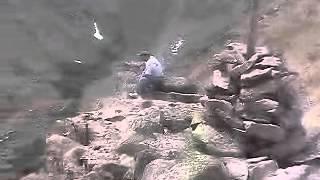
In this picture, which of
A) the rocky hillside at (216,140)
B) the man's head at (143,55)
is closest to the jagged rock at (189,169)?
the rocky hillside at (216,140)

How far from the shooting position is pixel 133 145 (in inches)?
65.5

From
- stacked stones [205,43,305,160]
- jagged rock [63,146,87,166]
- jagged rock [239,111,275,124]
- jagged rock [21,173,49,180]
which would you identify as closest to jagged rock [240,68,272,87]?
stacked stones [205,43,305,160]

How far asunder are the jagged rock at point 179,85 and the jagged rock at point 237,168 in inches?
18.7

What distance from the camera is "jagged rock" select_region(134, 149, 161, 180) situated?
5.27 ft

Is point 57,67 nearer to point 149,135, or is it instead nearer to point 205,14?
point 149,135

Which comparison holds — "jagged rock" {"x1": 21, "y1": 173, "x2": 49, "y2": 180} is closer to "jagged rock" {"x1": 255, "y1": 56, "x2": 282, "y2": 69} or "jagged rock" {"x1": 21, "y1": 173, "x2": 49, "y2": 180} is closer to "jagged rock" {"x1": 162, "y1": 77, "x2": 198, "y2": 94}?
"jagged rock" {"x1": 162, "y1": 77, "x2": 198, "y2": 94}

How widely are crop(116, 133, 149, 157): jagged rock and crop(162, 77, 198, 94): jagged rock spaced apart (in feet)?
1.26

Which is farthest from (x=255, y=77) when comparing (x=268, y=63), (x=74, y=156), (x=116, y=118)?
(x=74, y=156)

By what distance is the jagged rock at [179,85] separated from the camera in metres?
2.06

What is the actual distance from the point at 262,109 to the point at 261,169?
8.0 inches

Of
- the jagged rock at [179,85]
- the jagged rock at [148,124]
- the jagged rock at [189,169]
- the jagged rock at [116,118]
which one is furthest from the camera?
the jagged rock at [179,85]

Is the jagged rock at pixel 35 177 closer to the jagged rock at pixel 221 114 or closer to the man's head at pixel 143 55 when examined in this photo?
the jagged rock at pixel 221 114

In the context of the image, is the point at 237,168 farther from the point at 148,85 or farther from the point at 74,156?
the point at 148,85

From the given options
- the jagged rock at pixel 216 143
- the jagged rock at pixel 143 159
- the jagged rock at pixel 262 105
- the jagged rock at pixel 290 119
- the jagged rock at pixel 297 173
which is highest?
the jagged rock at pixel 262 105
